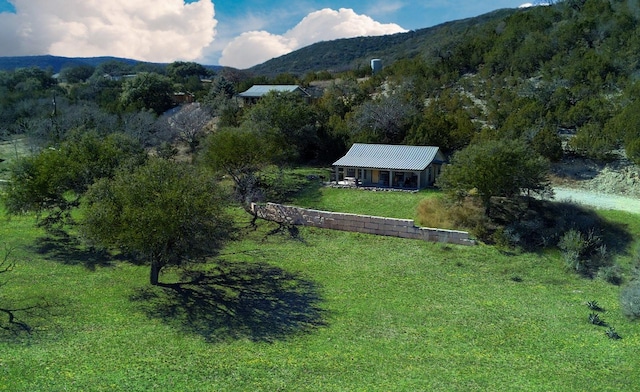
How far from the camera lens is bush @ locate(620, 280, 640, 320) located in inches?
663

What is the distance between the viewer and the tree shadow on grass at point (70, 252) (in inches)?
934

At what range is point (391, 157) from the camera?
37.3 m

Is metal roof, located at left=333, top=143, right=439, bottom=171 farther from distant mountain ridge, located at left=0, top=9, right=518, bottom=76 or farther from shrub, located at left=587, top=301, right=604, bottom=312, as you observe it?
distant mountain ridge, located at left=0, top=9, right=518, bottom=76

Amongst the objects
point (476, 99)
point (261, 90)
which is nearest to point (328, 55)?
point (261, 90)

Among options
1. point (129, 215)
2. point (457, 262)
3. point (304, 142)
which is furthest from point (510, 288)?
point (304, 142)

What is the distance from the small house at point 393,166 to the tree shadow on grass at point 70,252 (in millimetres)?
18703

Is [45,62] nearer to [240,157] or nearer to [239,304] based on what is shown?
[240,157]

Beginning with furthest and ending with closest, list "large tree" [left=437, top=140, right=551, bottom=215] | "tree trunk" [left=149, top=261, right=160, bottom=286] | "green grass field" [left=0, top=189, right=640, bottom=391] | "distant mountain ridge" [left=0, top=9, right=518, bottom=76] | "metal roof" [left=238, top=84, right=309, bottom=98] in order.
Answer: "distant mountain ridge" [left=0, top=9, right=518, bottom=76] → "metal roof" [left=238, top=84, right=309, bottom=98] → "large tree" [left=437, top=140, right=551, bottom=215] → "tree trunk" [left=149, top=261, right=160, bottom=286] → "green grass field" [left=0, top=189, right=640, bottom=391]

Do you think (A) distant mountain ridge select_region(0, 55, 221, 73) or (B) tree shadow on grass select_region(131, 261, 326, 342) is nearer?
(B) tree shadow on grass select_region(131, 261, 326, 342)

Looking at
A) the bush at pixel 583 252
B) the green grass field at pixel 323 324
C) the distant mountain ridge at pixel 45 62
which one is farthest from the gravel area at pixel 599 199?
the distant mountain ridge at pixel 45 62

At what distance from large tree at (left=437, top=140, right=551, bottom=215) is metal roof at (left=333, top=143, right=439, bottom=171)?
670 cm

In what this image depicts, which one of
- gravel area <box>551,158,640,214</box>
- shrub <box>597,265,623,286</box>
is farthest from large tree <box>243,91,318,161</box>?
shrub <box>597,265,623,286</box>

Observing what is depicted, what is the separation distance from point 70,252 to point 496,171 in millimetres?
23385

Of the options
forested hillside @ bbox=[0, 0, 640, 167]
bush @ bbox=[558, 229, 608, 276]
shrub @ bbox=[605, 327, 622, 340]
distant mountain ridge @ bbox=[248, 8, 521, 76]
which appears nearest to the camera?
shrub @ bbox=[605, 327, 622, 340]
